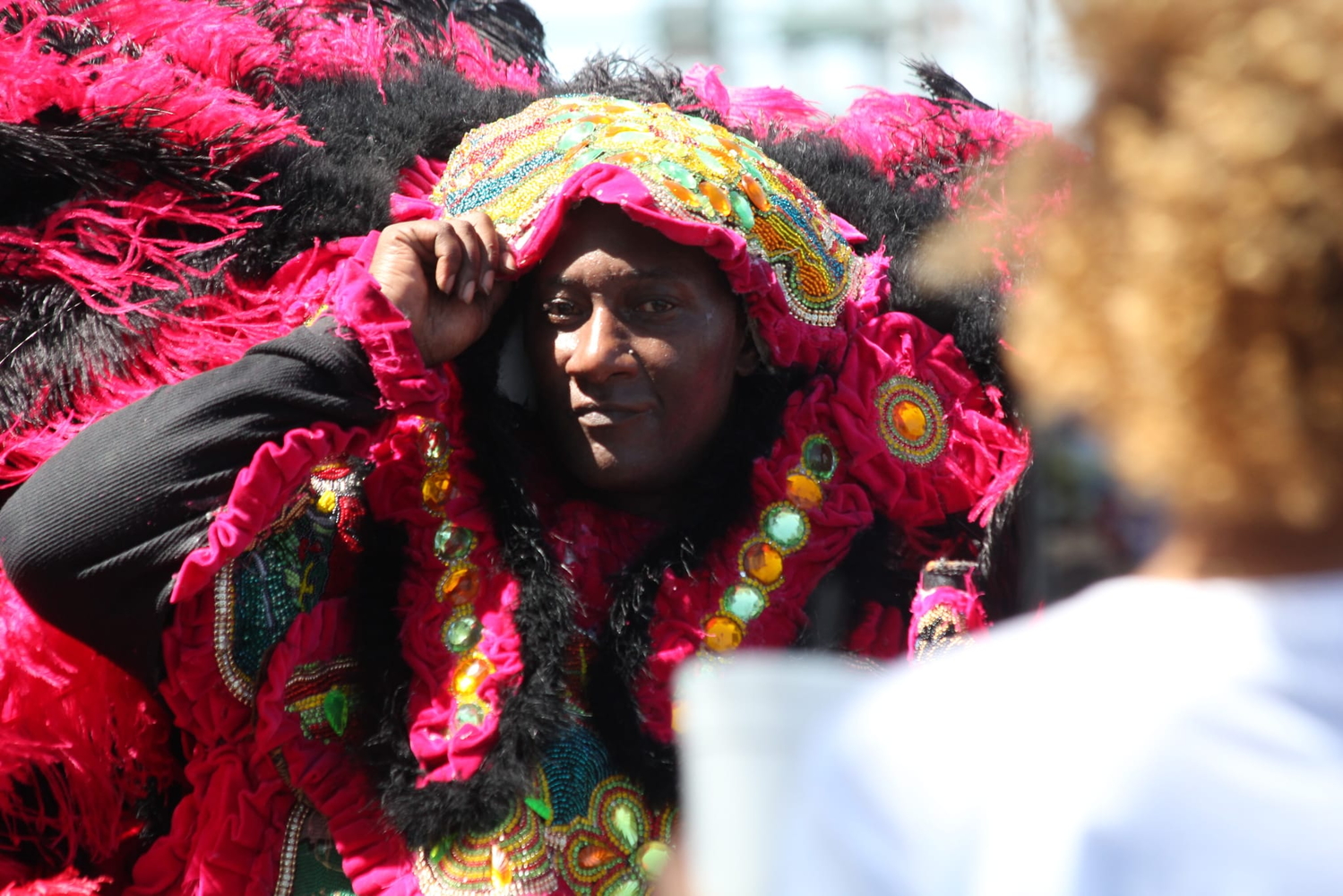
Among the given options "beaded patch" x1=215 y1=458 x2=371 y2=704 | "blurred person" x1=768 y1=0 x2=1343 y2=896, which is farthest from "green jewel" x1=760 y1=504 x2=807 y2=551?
"blurred person" x1=768 y1=0 x2=1343 y2=896

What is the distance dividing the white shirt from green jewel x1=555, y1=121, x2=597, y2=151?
1477mm

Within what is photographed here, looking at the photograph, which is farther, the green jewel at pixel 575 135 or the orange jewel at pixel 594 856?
the green jewel at pixel 575 135

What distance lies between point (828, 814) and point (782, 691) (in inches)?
3.4

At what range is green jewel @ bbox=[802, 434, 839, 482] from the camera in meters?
2.23

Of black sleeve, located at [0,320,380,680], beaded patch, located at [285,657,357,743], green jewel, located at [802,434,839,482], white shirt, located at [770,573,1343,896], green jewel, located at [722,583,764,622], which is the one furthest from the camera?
green jewel, located at [802,434,839,482]

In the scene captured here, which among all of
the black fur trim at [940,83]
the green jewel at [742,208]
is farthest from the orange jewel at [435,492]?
the black fur trim at [940,83]

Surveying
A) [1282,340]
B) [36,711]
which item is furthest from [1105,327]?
[36,711]

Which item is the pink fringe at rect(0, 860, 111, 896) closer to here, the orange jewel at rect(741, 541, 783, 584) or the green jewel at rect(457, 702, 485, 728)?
the green jewel at rect(457, 702, 485, 728)

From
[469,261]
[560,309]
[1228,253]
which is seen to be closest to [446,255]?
[469,261]

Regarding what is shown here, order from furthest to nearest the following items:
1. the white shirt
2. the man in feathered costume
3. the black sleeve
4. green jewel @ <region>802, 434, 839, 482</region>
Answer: green jewel @ <region>802, 434, 839, 482</region>
the man in feathered costume
the black sleeve
the white shirt

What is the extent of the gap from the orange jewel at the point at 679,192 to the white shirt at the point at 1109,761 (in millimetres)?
1291

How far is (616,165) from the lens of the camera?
81.7 inches

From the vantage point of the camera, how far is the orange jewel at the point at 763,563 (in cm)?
214

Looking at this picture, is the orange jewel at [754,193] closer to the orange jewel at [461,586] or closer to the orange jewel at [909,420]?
the orange jewel at [909,420]
